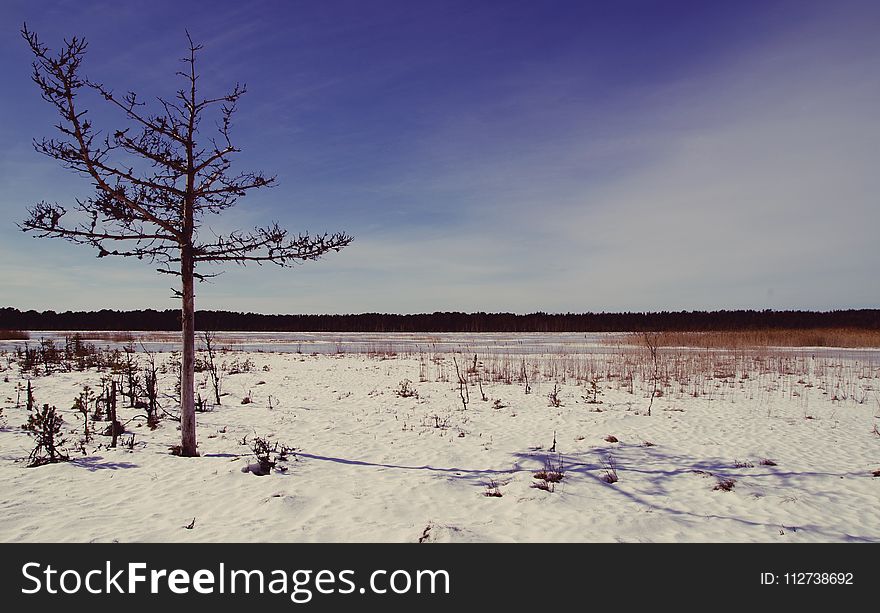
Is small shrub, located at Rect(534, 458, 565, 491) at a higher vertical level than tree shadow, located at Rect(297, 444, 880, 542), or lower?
higher

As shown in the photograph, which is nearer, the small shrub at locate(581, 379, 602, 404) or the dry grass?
the small shrub at locate(581, 379, 602, 404)

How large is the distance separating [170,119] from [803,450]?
12510 millimetres

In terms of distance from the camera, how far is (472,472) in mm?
8195

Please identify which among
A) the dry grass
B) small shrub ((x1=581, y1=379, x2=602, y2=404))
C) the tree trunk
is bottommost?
small shrub ((x1=581, y1=379, x2=602, y2=404))

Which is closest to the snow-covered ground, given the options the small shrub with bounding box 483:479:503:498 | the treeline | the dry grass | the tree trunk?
the small shrub with bounding box 483:479:503:498

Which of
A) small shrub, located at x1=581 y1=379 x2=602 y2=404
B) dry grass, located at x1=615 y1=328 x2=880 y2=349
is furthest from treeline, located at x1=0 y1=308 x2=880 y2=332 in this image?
small shrub, located at x1=581 y1=379 x2=602 y2=404

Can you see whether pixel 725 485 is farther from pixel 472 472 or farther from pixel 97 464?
pixel 97 464

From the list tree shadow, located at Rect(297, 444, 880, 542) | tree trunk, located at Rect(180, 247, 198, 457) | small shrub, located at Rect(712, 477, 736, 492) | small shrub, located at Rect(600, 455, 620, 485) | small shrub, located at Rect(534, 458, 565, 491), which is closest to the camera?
tree shadow, located at Rect(297, 444, 880, 542)

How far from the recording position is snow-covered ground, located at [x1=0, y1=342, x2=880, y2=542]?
19.0ft

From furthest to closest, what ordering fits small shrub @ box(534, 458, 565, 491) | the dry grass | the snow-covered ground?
the dry grass → small shrub @ box(534, 458, 565, 491) → the snow-covered ground

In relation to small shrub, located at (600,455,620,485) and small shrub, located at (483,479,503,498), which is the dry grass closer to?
small shrub, located at (600,455,620,485)

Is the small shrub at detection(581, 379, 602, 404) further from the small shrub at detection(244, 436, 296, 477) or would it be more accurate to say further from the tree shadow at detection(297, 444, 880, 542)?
the small shrub at detection(244, 436, 296, 477)

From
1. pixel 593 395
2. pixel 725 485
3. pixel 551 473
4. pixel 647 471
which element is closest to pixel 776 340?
pixel 593 395
